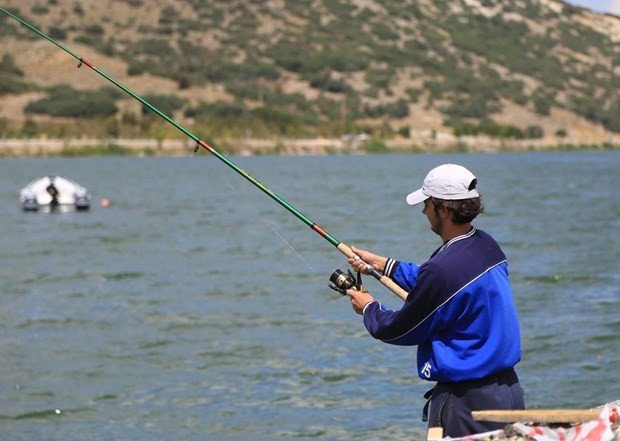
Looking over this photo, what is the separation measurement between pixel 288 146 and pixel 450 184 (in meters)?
109

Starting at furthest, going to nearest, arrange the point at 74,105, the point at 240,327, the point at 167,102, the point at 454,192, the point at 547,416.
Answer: the point at 167,102, the point at 74,105, the point at 240,327, the point at 454,192, the point at 547,416

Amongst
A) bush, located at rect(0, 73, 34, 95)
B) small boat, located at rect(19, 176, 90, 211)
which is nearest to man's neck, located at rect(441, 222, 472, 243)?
small boat, located at rect(19, 176, 90, 211)

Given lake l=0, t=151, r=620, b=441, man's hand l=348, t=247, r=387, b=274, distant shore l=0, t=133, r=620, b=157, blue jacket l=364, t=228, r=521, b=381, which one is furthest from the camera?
distant shore l=0, t=133, r=620, b=157

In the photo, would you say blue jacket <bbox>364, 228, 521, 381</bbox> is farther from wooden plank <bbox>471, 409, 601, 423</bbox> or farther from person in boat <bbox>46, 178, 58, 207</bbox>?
person in boat <bbox>46, 178, 58, 207</bbox>

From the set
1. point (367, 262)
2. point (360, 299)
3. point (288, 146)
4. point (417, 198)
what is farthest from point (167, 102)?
point (417, 198)

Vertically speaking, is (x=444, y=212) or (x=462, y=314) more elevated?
(x=444, y=212)

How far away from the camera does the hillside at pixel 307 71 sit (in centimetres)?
11825

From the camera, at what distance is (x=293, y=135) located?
118125mm

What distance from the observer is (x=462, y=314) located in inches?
258

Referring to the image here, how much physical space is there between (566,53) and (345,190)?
12470cm

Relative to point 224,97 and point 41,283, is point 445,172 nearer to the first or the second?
point 41,283

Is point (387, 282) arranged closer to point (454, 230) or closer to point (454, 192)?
point (454, 230)

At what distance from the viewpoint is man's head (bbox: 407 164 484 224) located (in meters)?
6.55

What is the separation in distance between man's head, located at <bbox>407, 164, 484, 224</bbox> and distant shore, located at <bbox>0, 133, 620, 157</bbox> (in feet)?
305
